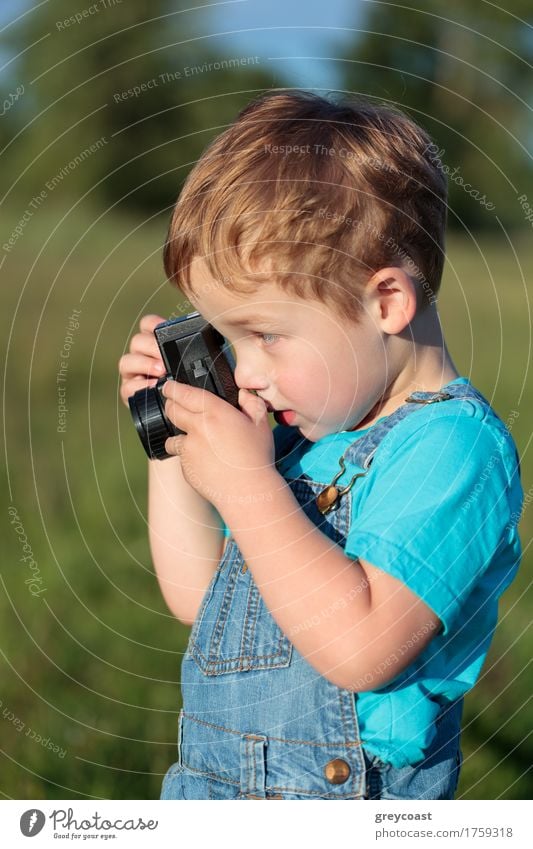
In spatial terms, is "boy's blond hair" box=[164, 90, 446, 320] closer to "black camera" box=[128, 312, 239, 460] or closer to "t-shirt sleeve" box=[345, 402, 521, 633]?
"black camera" box=[128, 312, 239, 460]

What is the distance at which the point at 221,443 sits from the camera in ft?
4.85

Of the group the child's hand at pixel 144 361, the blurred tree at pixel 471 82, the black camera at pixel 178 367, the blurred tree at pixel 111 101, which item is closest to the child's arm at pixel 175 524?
the child's hand at pixel 144 361

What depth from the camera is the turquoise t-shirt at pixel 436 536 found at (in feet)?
4.32

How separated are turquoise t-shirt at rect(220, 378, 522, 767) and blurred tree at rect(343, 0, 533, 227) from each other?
10.4 m

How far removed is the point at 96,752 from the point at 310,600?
1.43 meters

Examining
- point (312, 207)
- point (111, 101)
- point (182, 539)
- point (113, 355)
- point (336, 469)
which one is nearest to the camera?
point (312, 207)

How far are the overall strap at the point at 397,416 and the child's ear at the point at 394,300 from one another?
0.11 meters

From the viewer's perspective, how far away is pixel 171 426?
1.60m

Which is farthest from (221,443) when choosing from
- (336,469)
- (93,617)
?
(93,617)

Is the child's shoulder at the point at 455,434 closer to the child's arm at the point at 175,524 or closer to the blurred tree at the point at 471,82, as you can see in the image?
the child's arm at the point at 175,524

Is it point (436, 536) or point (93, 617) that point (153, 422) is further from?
point (93, 617)

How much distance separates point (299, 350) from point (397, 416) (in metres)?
0.18

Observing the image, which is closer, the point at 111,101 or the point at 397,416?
the point at 397,416
